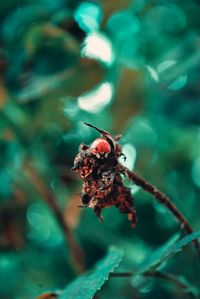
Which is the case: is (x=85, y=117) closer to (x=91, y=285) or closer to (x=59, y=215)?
(x=59, y=215)

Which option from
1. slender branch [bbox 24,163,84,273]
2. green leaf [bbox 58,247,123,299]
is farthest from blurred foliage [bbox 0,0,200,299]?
green leaf [bbox 58,247,123,299]

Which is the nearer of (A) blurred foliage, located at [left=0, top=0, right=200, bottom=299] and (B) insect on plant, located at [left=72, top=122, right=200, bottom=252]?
(B) insect on plant, located at [left=72, top=122, right=200, bottom=252]

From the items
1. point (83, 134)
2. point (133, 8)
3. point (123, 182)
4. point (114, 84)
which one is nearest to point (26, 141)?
point (83, 134)

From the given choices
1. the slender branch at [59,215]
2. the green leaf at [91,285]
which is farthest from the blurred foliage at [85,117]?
the green leaf at [91,285]

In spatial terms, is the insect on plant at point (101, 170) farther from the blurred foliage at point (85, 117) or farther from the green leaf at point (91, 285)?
the blurred foliage at point (85, 117)

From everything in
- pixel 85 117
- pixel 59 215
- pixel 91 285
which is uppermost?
pixel 85 117

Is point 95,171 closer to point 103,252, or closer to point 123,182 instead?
point 123,182

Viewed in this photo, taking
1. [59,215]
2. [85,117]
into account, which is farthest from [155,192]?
[85,117]

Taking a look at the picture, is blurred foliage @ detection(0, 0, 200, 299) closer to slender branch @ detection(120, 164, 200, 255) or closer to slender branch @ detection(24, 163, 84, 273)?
slender branch @ detection(24, 163, 84, 273)
